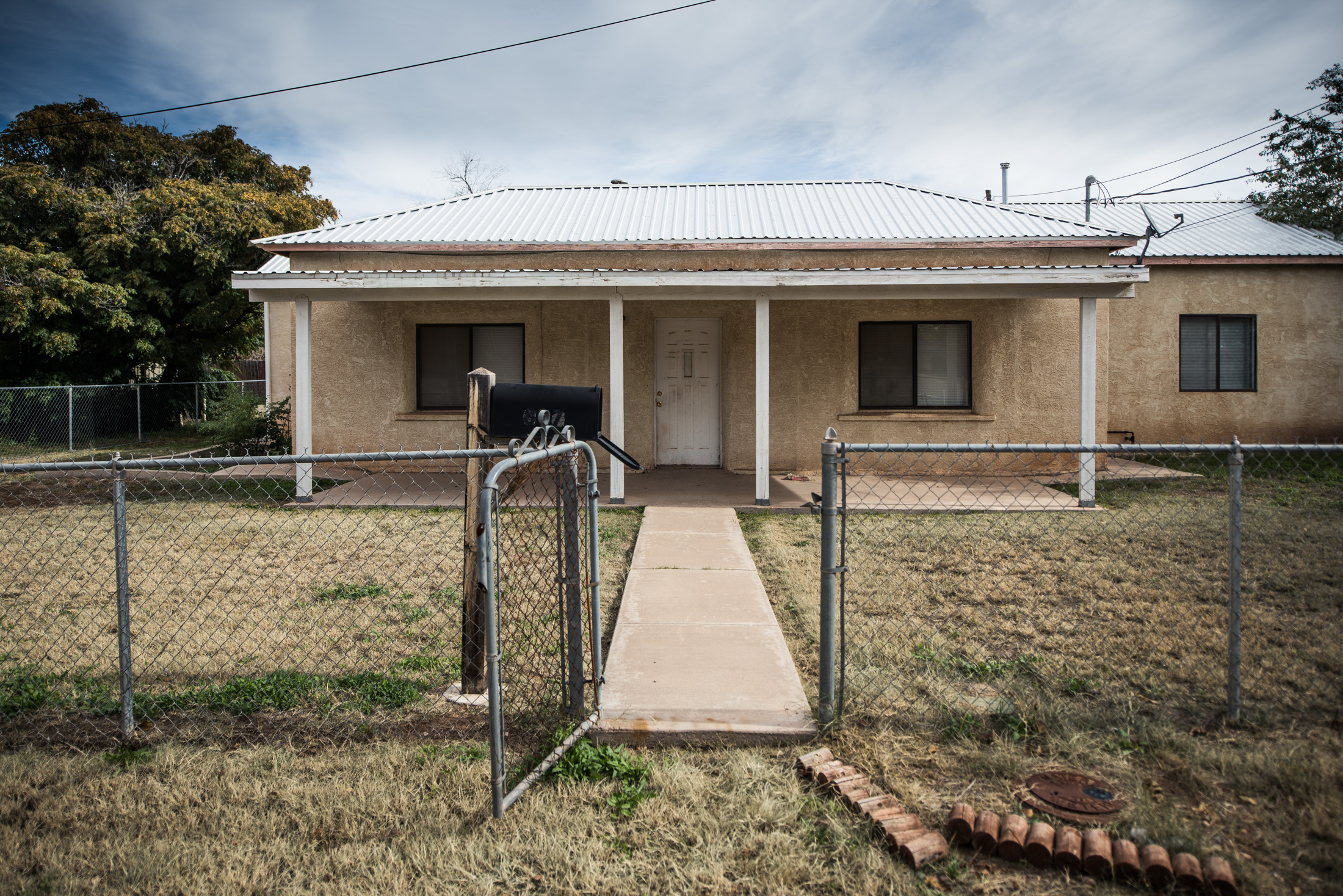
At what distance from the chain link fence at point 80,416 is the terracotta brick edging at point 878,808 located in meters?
15.0

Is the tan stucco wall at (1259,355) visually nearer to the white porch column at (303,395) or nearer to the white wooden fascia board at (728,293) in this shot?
the white wooden fascia board at (728,293)

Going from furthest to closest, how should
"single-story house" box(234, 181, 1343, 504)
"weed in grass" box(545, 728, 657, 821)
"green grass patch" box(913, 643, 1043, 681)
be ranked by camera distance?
"single-story house" box(234, 181, 1343, 504) < "green grass patch" box(913, 643, 1043, 681) < "weed in grass" box(545, 728, 657, 821)

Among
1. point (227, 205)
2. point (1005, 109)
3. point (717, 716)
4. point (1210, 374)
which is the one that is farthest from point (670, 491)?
point (227, 205)

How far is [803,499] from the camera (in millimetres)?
9375

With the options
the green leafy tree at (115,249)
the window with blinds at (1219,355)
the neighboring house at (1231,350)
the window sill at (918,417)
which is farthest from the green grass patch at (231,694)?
the green leafy tree at (115,249)

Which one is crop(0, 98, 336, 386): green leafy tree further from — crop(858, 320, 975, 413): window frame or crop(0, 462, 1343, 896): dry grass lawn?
crop(0, 462, 1343, 896): dry grass lawn

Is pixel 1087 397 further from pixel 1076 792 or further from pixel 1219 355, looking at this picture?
pixel 1219 355

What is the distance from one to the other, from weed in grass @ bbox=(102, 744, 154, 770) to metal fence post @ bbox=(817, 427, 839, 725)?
2920 millimetres

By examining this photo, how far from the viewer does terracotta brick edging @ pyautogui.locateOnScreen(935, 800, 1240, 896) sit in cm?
230

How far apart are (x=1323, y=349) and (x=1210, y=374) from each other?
210 cm

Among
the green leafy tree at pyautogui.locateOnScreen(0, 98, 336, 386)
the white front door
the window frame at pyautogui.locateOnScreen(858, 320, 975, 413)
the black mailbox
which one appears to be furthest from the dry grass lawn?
the green leafy tree at pyautogui.locateOnScreen(0, 98, 336, 386)

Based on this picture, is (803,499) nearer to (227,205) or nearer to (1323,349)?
(1323,349)

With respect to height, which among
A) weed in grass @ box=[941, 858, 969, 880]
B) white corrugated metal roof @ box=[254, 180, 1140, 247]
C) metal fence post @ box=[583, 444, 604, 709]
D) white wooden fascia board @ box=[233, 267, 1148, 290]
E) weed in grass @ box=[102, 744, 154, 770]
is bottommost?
weed in grass @ box=[941, 858, 969, 880]

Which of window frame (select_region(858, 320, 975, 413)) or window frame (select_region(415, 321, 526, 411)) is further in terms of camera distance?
window frame (select_region(415, 321, 526, 411))
